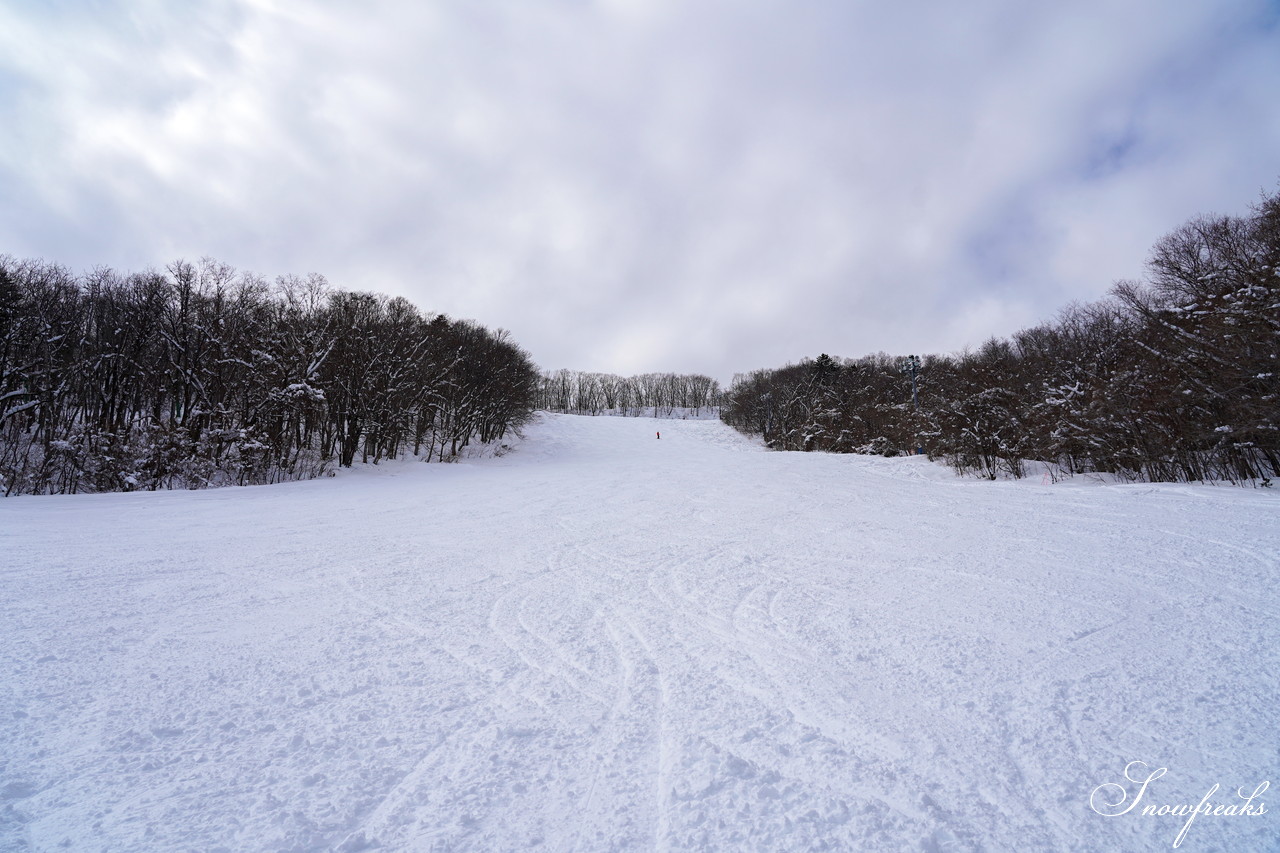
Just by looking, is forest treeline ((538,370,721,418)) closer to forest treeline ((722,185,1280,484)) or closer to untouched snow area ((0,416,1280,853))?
forest treeline ((722,185,1280,484))

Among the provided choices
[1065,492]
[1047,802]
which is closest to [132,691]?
→ [1047,802]

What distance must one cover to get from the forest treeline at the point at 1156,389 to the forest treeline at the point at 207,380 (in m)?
22.5

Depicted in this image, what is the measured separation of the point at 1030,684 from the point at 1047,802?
1.06 metres

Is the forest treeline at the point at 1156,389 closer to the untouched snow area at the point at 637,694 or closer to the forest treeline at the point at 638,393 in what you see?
the untouched snow area at the point at 637,694

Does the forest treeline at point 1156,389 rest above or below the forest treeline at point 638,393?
below

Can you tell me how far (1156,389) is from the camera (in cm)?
1200

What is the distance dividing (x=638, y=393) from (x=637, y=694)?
103m

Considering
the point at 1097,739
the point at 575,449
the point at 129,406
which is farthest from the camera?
the point at 575,449

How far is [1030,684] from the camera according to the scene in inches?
110

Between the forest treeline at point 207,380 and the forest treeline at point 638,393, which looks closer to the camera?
the forest treeline at point 207,380

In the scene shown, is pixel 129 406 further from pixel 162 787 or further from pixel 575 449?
pixel 162 787

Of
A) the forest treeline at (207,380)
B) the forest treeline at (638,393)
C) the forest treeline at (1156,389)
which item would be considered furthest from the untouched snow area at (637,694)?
the forest treeline at (638,393)

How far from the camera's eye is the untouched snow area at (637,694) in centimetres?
187

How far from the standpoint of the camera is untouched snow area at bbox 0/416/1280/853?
1.87 metres
